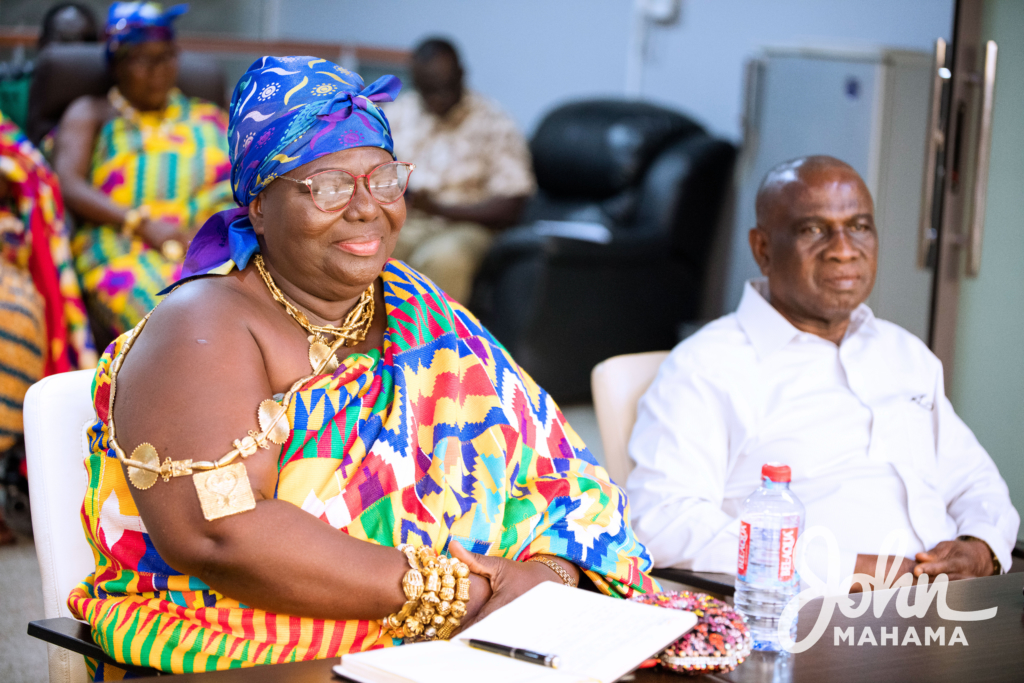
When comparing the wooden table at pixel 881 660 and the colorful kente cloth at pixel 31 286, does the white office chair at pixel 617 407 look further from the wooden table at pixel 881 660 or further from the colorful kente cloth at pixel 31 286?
the colorful kente cloth at pixel 31 286

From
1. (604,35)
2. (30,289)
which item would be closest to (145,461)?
(30,289)

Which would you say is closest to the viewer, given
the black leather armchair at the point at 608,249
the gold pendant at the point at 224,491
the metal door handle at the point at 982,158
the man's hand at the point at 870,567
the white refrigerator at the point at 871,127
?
the gold pendant at the point at 224,491

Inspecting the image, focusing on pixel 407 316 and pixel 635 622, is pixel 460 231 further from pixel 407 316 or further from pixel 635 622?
pixel 635 622

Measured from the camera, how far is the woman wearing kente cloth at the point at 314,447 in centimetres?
135

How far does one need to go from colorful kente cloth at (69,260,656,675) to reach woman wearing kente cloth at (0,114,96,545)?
1919 millimetres

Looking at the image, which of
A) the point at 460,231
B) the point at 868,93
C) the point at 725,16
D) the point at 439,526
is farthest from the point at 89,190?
the point at 725,16

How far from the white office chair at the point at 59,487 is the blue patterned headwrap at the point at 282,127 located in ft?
0.90

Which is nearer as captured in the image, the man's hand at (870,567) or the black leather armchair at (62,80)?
the man's hand at (870,567)

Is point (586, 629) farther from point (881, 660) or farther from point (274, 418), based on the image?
point (274, 418)

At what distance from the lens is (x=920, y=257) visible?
3020 mm

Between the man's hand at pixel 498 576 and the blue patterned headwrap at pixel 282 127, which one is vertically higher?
the blue patterned headwrap at pixel 282 127

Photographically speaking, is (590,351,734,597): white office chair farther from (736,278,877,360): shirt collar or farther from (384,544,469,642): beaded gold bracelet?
(384,544,469,642): beaded gold bracelet

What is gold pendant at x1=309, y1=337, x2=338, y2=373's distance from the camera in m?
1.54

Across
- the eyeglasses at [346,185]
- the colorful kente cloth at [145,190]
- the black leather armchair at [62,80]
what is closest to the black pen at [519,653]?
the eyeglasses at [346,185]
